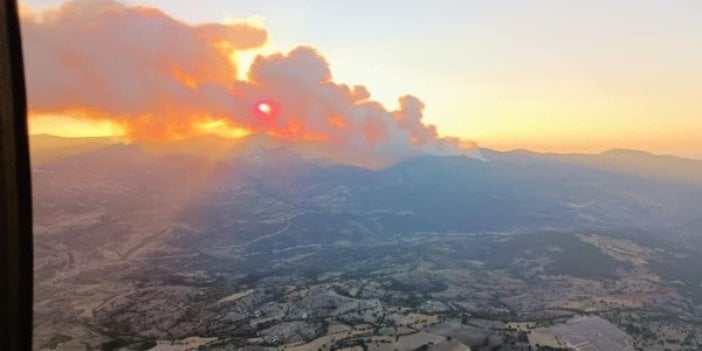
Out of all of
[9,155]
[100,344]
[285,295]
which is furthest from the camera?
[285,295]

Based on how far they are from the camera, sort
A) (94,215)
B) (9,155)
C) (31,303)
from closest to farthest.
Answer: (9,155)
(31,303)
(94,215)

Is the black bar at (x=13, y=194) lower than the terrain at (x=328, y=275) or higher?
higher

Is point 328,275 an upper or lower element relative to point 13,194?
lower

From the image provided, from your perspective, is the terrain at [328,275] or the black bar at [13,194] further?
the terrain at [328,275]

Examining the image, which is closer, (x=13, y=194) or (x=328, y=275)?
(x=13, y=194)

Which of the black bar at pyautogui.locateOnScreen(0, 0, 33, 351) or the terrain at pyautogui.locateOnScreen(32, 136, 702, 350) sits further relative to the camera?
the terrain at pyautogui.locateOnScreen(32, 136, 702, 350)

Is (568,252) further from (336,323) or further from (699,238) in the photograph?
(336,323)

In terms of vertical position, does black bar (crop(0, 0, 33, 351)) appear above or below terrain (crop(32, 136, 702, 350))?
above

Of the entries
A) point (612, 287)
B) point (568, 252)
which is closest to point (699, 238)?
point (568, 252)
